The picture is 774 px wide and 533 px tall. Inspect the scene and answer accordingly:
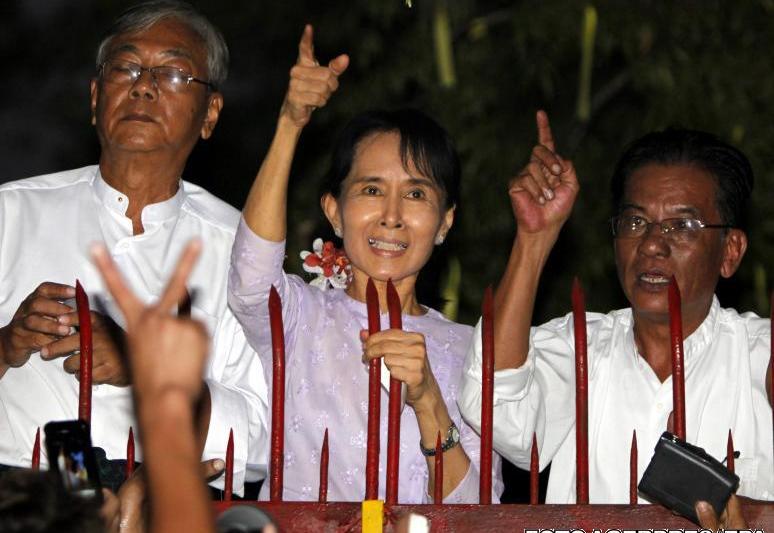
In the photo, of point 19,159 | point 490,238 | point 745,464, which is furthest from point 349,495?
point 19,159

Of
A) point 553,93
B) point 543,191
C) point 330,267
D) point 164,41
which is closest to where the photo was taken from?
point 543,191

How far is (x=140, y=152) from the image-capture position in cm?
485

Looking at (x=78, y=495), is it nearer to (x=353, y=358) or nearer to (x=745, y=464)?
(x=353, y=358)

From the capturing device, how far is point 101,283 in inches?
185

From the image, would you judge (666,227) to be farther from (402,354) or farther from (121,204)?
(121,204)

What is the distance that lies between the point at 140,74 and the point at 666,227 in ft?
5.28

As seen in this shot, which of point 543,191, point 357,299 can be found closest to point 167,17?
point 357,299

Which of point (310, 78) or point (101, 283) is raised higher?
point (310, 78)

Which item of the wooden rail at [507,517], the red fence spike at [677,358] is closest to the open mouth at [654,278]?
the red fence spike at [677,358]

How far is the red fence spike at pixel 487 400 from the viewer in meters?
3.76

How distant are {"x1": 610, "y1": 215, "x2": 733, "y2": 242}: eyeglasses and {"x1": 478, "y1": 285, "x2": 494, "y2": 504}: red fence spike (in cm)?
100

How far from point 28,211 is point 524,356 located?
153 cm

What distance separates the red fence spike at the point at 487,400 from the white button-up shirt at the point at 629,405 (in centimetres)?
39

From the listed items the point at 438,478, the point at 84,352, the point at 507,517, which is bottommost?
the point at 507,517
